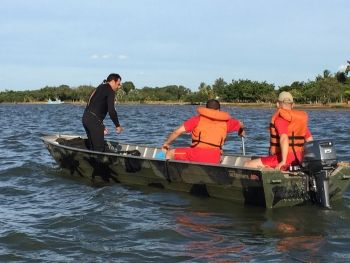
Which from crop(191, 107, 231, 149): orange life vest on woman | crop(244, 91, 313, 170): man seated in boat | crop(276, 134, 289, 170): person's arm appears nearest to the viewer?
crop(276, 134, 289, 170): person's arm

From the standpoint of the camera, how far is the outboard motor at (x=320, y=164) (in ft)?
27.0

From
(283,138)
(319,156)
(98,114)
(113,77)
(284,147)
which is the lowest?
(319,156)

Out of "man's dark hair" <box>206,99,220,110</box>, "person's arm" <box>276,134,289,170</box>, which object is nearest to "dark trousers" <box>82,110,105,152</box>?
"man's dark hair" <box>206,99,220,110</box>

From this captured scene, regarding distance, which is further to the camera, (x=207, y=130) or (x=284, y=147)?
(x=207, y=130)

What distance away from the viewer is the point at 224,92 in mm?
146875

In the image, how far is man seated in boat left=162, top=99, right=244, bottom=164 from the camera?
30.3 ft

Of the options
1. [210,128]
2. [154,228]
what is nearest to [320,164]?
[210,128]

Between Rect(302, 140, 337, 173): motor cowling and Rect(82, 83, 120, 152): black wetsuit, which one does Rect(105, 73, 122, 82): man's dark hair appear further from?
Rect(302, 140, 337, 173): motor cowling

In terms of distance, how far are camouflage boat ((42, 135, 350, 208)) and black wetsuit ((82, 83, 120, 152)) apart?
647 millimetres

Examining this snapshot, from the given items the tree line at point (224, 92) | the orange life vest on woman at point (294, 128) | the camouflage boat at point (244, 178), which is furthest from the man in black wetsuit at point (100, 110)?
the tree line at point (224, 92)

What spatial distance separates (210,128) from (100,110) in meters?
3.42

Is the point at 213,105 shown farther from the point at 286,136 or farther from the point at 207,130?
the point at 286,136

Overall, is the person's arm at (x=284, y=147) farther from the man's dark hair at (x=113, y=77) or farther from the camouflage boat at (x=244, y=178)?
the man's dark hair at (x=113, y=77)

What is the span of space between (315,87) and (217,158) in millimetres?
106938
